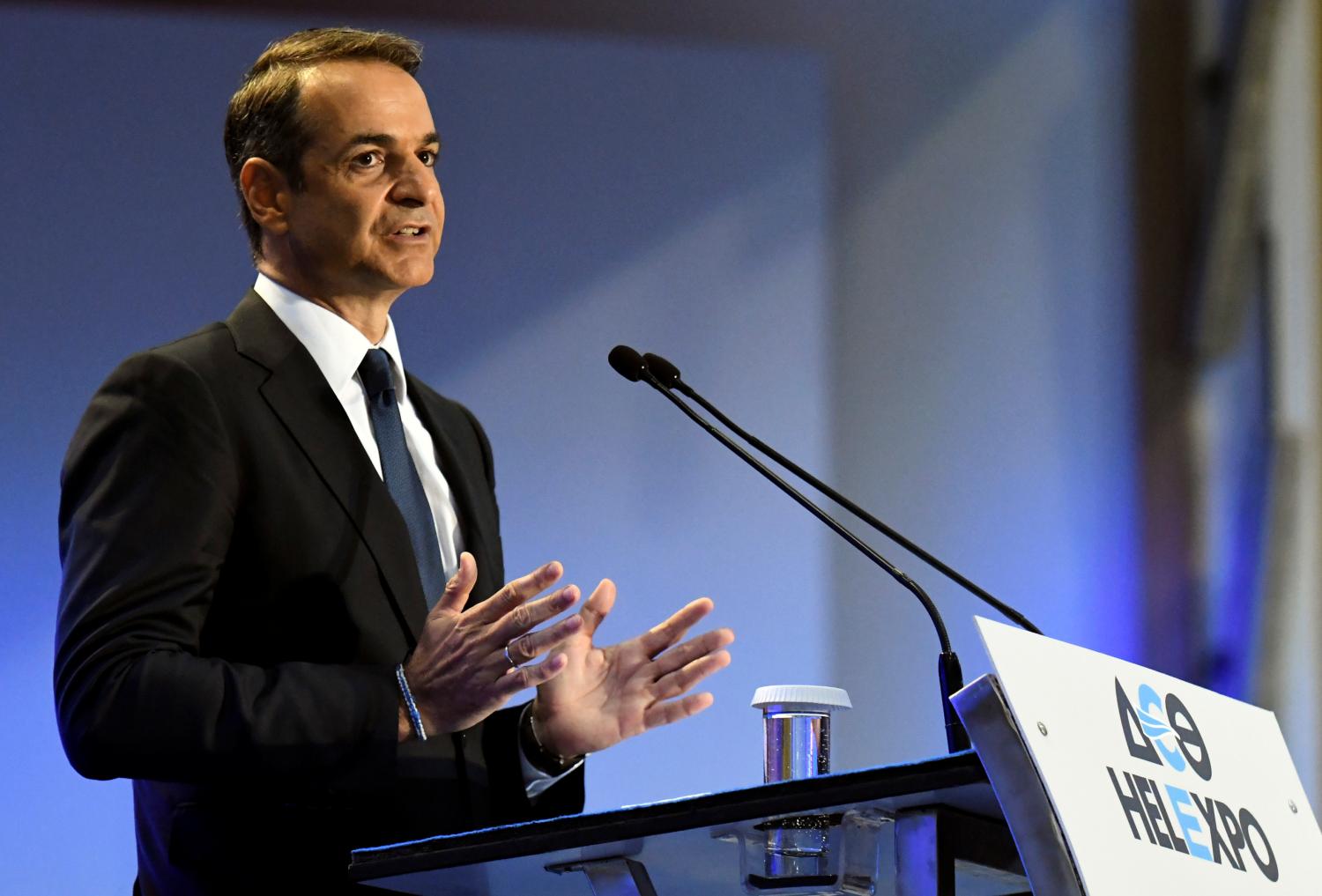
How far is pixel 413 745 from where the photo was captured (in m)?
1.63

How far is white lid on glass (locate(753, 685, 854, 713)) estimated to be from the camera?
1.39m

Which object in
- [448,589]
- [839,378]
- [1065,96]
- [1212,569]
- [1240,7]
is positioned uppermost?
[1240,7]

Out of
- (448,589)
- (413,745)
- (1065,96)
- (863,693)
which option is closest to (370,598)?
(413,745)

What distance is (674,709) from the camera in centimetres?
154

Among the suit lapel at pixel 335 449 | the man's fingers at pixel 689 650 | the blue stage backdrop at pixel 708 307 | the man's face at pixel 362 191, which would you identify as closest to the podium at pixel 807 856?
the man's fingers at pixel 689 650

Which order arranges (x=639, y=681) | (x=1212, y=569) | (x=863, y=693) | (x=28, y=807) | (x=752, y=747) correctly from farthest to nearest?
(x=1212, y=569) < (x=863, y=693) < (x=752, y=747) < (x=28, y=807) < (x=639, y=681)

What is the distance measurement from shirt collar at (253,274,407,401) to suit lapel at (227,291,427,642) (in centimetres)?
3

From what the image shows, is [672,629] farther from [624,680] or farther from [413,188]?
[413,188]

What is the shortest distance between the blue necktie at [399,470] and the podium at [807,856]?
1.43ft

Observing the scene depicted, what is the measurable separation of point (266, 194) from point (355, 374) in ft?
0.92

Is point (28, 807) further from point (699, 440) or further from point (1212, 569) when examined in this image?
point (1212, 569)

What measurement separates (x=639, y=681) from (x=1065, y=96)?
232 cm

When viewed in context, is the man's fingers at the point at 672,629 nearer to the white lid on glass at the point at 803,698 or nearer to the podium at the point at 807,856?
the white lid on glass at the point at 803,698

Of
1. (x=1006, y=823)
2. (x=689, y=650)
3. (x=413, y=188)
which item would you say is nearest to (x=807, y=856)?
(x=1006, y=823)
